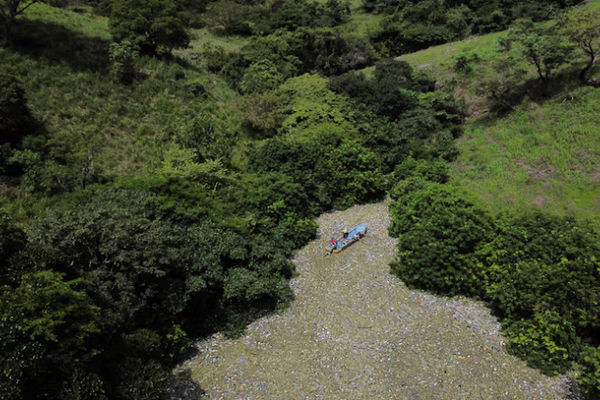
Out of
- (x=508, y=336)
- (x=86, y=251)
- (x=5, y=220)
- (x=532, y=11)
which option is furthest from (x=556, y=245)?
(x=532, y=11)

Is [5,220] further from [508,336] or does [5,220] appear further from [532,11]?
[532,11]

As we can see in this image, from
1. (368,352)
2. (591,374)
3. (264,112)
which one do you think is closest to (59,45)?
(264,112)

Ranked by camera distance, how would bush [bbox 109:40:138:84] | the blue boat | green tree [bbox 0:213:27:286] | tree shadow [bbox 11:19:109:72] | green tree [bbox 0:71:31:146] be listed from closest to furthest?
green tree [bbox 0:213:27:286], the blue boat, green tree [bbox 0:71:31:146], tree shadow [bbox 11:19:109:72], bush [bbox 109:40:138:84]

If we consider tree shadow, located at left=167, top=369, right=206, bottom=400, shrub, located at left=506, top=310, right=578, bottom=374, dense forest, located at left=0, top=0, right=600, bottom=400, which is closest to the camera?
dense forest, located at left=0, top=0, right=600, bottom=400

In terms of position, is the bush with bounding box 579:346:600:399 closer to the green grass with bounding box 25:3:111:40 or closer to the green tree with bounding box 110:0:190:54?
the green tree with bounding box 110:0:190:54

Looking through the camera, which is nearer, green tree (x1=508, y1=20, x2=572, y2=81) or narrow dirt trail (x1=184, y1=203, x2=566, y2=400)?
narrow dirt trail (x1=184, y1=203, x2=566, y2=400)

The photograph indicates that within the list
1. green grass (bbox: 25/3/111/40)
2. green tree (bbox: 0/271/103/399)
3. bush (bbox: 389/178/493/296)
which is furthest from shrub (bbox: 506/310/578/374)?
green grass (bbox: 25/3/111/40)
